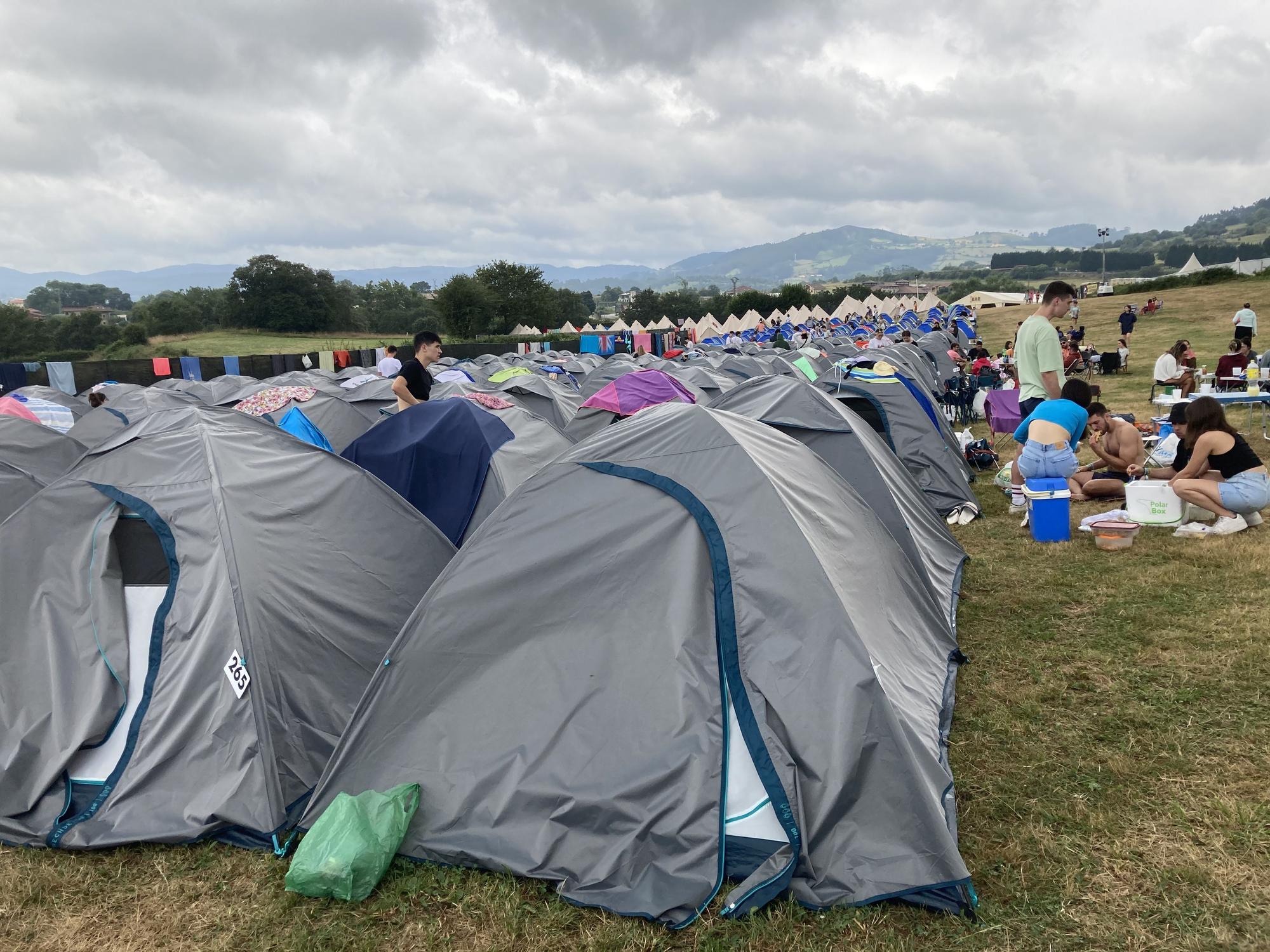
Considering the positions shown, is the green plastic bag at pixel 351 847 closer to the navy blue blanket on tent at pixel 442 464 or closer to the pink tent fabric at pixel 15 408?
the navy blue blanket on tent at pixel 442 464

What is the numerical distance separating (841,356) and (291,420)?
1591 cm

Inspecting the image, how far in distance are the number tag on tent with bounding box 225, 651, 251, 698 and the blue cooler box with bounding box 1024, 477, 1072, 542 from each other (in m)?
6.53

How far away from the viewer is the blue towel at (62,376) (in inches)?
819

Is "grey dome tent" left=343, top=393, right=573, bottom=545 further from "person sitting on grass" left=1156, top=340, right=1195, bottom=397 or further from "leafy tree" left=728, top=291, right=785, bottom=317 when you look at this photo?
"leafy tree" left=728, top=291, right=785, bottom=317

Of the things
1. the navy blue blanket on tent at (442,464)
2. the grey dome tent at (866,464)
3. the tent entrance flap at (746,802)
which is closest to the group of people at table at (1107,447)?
the grey dome tent at (866,464)

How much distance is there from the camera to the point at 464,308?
6203 cm

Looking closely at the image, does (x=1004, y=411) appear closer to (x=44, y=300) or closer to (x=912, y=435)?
(x=912, y=435)

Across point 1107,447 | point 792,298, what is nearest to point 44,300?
point 792,298

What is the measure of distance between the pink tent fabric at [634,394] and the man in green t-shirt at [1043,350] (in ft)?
11.7

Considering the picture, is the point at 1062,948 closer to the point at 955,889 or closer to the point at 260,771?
the point at 955,889

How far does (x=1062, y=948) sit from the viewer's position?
9.28ft

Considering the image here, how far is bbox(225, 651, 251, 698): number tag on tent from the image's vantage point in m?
3.83

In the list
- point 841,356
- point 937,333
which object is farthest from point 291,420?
point 937,333

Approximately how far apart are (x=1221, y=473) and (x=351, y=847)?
24.4 ft
